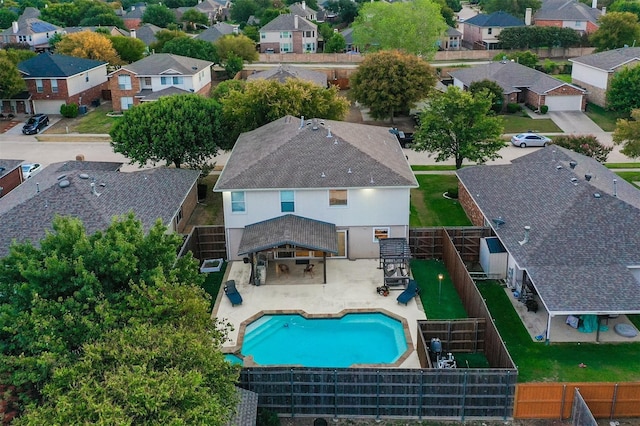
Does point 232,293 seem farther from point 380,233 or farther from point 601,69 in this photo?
point 601,69

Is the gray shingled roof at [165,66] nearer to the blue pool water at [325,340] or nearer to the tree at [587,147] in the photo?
the tree at [587,147]

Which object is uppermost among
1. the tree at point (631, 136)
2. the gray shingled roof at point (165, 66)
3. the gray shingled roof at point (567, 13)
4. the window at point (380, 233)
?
the gray shingled roof at point (567, 13)

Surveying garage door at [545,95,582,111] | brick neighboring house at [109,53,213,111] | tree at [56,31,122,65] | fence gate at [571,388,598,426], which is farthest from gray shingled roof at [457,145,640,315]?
tree at [56,31,122,65]

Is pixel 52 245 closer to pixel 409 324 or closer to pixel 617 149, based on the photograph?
pixel 409 324

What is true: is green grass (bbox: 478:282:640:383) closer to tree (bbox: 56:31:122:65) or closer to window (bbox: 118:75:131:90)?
window (bbox: 118:75:131:90)

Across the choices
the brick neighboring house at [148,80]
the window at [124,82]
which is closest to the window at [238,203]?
the brick neighboring house at [148,80]

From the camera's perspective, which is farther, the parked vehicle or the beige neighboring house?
the beige neighboring house
